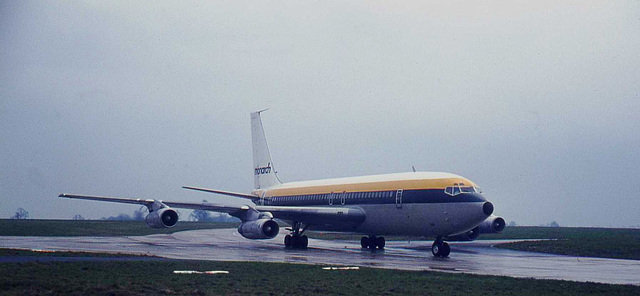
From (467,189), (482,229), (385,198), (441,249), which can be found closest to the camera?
(467,189)

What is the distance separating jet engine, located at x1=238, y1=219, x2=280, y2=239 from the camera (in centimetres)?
3522

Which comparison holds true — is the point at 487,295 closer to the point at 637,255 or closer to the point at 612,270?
the point at 612,270

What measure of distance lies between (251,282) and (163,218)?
68.5ft

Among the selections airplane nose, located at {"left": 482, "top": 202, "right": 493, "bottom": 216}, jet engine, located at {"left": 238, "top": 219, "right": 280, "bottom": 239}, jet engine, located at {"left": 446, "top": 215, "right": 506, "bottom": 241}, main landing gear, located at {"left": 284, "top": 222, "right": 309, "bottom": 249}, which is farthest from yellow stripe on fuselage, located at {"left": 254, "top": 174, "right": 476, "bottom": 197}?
jet engine, located at {"left": 238, "top": 219, "right": 280, "bottom": 239}

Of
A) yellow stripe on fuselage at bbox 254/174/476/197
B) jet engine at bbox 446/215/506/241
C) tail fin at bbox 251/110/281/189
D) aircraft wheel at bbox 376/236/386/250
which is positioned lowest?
aircraft wheel at bbox 376/236/386/250

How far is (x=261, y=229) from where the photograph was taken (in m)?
35.2

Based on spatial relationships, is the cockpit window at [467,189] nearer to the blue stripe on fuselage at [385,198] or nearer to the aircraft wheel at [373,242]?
the blue stripe on fuselage at [385,198]

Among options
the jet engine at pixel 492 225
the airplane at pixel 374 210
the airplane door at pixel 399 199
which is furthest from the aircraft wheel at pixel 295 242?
the jet engine at pixel 492 225

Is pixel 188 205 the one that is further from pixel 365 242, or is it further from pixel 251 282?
pixel 251 282

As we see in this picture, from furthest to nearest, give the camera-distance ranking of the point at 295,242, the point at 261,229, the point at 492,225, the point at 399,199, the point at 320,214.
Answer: the point at 295,242 < the point at 320,214 < the point at 261,229 < the point at 492,225 < the point at 399,199

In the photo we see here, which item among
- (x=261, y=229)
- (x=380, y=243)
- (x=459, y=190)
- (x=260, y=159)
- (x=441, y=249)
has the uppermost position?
(x=260, y=159)

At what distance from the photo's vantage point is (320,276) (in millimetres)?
17969

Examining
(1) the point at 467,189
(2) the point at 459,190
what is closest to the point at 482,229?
(1) the point at 467,189

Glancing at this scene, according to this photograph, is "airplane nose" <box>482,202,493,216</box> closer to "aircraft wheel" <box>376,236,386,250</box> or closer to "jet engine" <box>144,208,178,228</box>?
"aircraft wheel" <box>376,236,386,250</box>
